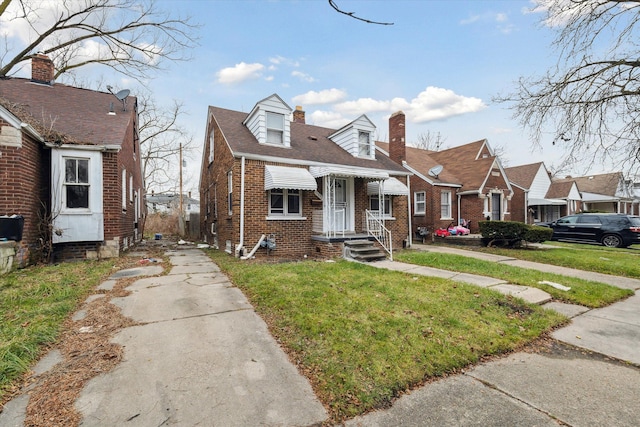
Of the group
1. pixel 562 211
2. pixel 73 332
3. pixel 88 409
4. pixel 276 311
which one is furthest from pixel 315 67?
pixel 562 211

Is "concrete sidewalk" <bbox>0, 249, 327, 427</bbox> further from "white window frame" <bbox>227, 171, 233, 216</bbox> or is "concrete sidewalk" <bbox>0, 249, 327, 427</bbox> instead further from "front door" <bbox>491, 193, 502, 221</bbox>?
"front door" <bbox>491, 193, 502, 221</bbox>

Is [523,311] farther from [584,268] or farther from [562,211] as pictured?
[562,211]

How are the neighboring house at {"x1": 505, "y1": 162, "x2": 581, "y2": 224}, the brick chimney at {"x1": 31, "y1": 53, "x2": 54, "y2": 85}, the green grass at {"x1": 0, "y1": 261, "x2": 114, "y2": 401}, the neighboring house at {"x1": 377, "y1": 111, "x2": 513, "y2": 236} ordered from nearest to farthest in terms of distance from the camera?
the green grass at {"x1": 0, "y1": 261, "x2": 114, "y2": 401} < the brick chimney at {"x1": 31, "y1": 53, "x2": 54, "y2": 85} < the neighboring house at {"x1": 377, "y1": 111, "x2": 513, "y2": 236} < the neighboring house at {"x1": 505, "y1": 162, "x2": 581, "y2": 224}

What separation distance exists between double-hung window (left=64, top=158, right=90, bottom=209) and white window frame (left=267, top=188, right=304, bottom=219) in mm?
5471

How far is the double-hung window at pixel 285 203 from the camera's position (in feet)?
34.7

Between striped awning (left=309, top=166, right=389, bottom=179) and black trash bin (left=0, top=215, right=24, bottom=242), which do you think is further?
striped awning (left=309, top=166, right=389, bottom=179)

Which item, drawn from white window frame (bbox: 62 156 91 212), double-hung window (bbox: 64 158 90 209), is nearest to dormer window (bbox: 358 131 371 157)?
white window frame (bbox: 62 156 91 212)

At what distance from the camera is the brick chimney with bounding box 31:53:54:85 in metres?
12.8


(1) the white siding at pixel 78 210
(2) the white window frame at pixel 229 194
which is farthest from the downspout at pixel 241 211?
(1) the white siding at pixel 78 210

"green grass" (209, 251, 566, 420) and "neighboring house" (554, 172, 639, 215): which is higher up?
"neighboring house" (554, 172, 639, 215)

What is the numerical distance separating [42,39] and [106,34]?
7.53 feet

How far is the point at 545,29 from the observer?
8586 mm

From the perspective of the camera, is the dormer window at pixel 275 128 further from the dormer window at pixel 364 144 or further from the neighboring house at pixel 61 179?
the neighboring house at pixel 61 179

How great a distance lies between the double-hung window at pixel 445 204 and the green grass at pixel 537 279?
321 inches
